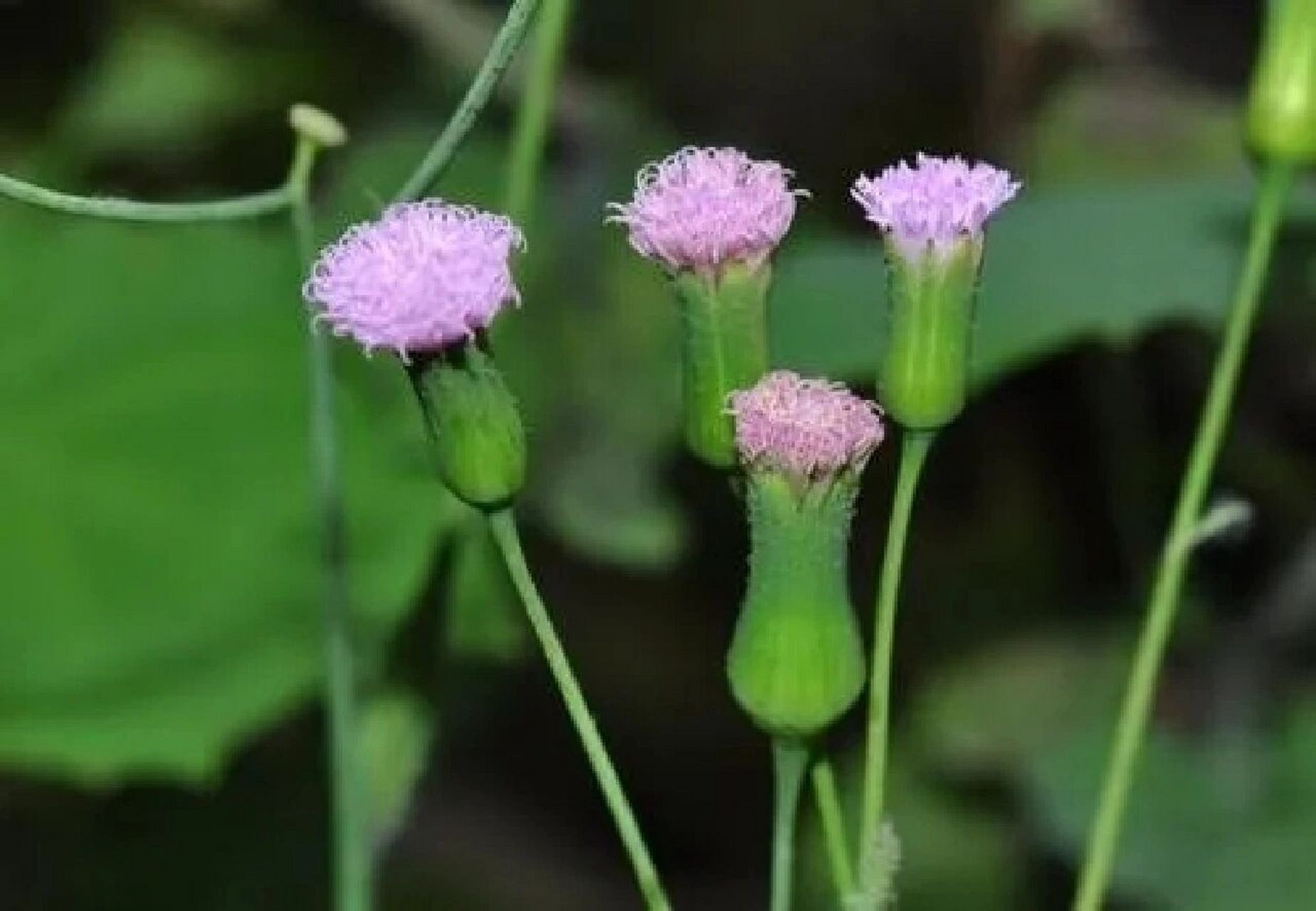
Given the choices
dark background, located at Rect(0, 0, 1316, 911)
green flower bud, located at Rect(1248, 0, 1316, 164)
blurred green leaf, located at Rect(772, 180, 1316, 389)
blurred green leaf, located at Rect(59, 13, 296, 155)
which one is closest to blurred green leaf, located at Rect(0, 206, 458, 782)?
dark background, located at Rect(0, 0, 1316, 911)

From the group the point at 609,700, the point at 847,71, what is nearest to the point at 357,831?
the point at 847,71

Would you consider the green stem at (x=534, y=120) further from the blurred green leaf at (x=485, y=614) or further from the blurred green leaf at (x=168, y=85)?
the blurred green leaf at (x=168, y=85)

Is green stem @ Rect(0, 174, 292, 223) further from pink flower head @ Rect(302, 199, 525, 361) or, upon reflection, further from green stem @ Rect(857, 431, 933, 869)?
green stem @ Rect(857, 431, 933, 869)

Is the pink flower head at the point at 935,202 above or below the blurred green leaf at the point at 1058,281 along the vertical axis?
above

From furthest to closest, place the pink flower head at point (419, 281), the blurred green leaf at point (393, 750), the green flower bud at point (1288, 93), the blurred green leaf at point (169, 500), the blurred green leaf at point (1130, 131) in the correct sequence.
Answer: the blurred green leaf at point (1130, 131)
the blurred green leaf at point (169, 500)
the blurred green leaf at point (393, 750)
the green flower bud at point (1288, 93)
the pink flower head at point (419, 281)

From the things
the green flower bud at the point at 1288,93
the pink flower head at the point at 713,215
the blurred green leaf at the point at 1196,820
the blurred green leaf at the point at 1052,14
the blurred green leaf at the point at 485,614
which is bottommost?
the blurred green leaf at the point at 1196,820

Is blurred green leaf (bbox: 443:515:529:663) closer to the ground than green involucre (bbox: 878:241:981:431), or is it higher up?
closer to the ground

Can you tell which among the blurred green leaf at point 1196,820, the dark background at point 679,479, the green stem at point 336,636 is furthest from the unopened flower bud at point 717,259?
the blurred green leaf at point 1196,820
